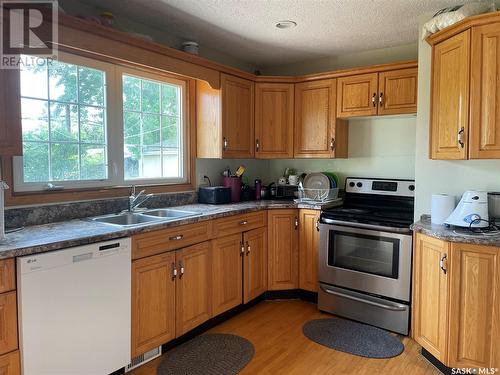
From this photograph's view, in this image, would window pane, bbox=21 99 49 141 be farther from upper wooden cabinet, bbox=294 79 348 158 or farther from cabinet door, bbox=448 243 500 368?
cabinet door, bbox=448 243 500 368

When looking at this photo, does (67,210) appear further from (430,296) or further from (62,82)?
(430,296)

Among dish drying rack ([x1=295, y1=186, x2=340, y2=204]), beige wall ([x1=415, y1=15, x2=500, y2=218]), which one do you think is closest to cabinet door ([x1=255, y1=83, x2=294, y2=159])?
dish drying rack ([x1=295, y1=186, x2=340, y2=204])

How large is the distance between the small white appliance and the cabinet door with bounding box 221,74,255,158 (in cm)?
190

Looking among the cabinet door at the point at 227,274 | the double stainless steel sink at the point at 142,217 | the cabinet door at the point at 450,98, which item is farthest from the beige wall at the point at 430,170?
the double stainless steel sink at the point at 142,217

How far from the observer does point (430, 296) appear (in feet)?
7.52

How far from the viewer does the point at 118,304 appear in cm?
208

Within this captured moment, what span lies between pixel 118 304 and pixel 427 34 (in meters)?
2.67

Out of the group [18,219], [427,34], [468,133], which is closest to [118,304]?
[18,219]

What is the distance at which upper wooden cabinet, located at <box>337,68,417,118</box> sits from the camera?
305cm

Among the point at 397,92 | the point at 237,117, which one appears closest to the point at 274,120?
the point at 237,117

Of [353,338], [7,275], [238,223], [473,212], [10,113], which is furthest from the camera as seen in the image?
[238,223]

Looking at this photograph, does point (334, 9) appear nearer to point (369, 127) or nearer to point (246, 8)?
point (246, 8)

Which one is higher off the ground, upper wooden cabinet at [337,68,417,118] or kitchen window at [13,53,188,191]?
upper wooden cabinet at [337,68,417,118]

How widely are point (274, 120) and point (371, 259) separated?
1643 mm
